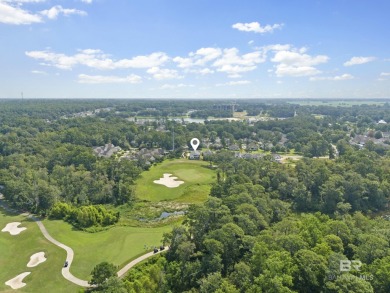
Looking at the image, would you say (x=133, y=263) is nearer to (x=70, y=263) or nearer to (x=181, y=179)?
(x=70, y=263)

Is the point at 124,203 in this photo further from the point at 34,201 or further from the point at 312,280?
the point at 312,280

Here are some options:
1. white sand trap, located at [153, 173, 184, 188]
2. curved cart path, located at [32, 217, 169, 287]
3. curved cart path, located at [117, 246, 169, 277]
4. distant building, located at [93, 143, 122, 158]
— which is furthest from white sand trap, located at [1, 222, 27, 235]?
distant building, located at [93, 143, 122, 158]

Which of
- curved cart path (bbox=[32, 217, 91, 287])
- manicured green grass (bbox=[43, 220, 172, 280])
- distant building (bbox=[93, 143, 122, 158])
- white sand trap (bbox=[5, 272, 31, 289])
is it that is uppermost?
distant building (bbox=[93, 143, 122, 158])

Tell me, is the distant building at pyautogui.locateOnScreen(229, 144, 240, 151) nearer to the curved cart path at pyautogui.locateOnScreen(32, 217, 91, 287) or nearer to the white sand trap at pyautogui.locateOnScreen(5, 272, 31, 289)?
the curved cart path at pyautogui.locateOnScreen(32, 217, 91, 287)

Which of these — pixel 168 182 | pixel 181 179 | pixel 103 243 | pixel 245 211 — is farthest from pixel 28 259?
pixel 181 179

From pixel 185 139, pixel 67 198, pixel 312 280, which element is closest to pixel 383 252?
pixel 312 280

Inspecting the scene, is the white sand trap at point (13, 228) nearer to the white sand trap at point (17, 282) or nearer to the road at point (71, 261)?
the road at point (71, 261)
